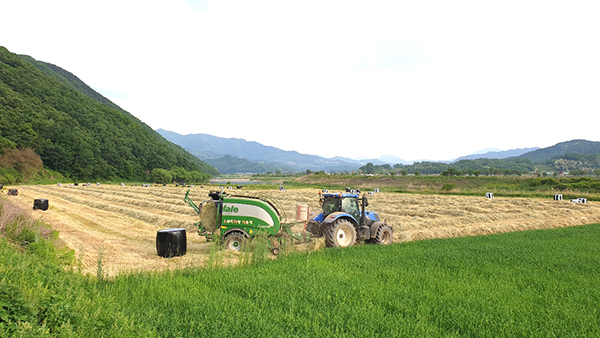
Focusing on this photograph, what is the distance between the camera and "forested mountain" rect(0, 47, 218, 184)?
76375mm

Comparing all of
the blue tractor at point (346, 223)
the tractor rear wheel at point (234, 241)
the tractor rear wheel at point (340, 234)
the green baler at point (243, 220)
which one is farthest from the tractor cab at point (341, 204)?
the tractor rear wheel at point (234, 241)

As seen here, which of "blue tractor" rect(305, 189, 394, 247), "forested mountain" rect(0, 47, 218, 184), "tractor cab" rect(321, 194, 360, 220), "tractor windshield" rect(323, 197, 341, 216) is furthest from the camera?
"forested mountain" rect(0, 47, 218, 184)

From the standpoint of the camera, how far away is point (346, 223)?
39.9 feet

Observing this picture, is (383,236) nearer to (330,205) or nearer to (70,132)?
(330,205)

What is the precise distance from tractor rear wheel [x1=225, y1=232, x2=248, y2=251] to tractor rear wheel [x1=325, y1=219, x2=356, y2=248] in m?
2.98

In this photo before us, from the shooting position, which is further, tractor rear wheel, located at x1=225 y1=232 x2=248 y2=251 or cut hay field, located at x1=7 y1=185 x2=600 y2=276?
tractor rear wheel, located at x1=225 y1=232 x2=248 y2=251

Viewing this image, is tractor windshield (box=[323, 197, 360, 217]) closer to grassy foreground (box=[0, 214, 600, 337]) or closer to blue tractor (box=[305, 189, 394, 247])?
blue tractor (box=[305, 189, 394, 247])

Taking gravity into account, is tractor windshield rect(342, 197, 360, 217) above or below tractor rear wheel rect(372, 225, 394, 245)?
above

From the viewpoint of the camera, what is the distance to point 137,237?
15.4 metres

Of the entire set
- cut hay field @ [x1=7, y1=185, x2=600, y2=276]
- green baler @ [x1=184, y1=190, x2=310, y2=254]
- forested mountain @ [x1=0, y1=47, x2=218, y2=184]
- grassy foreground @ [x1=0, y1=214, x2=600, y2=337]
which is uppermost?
forested mountain @ [x1=0, y1=47, x2=218, y2=184]

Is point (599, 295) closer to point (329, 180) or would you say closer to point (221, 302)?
point (221, 302)

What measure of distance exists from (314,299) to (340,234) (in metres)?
5.94

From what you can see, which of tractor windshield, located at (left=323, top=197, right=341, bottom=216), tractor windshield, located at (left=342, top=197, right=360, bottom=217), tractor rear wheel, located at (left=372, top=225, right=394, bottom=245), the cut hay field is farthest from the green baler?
tractor rear wheel, located at (left=372, top=225, right=394, bottom=245)

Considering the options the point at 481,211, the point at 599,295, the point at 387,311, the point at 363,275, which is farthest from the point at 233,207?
the point at 481,211
